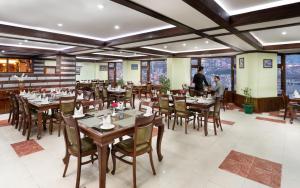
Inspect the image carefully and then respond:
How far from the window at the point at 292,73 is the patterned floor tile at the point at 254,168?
652 centimetres

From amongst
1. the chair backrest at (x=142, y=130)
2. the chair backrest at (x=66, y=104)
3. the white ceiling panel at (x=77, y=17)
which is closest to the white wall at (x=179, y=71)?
the white ceiling panel at (x=77, y=17)

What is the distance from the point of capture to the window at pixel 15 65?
10047 mm

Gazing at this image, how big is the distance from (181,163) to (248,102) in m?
5.45

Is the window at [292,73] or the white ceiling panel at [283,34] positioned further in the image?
the window at [292,73]

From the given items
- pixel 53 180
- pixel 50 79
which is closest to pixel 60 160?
pixel 53 180

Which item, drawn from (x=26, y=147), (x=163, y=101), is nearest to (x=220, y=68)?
(x=163, y=101)

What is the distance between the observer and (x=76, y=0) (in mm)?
3053

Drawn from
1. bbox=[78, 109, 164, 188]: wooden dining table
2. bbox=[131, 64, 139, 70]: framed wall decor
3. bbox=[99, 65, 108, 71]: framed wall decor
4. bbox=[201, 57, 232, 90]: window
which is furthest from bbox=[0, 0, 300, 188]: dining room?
bbox=[99, 65, 108, 71]: framed wall decor

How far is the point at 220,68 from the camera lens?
970cm

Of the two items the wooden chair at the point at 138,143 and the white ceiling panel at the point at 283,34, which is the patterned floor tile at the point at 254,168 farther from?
the white ceiling panel at the point at 283,34

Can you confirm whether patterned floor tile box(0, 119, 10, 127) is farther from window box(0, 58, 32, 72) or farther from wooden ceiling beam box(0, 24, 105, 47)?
window box(0, 58, 32, 72)

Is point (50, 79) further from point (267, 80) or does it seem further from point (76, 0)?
point (267, 80)

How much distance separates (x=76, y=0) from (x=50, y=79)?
20.8ft

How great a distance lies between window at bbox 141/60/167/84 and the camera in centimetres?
1220
